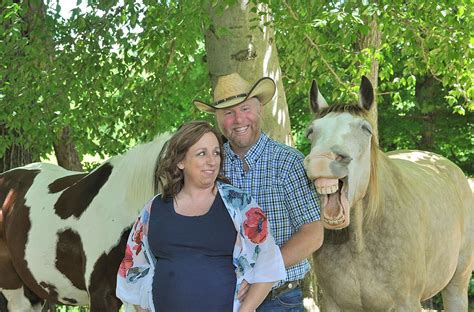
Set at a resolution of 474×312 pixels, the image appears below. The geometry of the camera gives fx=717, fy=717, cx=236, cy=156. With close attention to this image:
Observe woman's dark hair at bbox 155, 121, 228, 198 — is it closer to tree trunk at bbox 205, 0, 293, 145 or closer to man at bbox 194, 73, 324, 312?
man at bbox 194, 73, 324, 312

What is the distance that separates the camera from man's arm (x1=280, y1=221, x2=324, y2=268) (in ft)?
10.9

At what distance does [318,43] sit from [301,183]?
427 cm

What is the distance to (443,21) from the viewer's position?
756 cm

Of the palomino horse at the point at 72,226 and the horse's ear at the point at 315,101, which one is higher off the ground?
the horse's ear at the point at 315,101

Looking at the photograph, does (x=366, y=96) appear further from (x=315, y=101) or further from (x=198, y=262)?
(x=198, y=262)

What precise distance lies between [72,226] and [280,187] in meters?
2.44

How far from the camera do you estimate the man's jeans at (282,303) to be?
3.53 m

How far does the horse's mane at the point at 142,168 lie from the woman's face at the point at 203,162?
1.80m

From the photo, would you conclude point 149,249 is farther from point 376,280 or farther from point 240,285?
A: point 376,280

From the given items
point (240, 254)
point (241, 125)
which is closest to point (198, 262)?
point (240, 254)

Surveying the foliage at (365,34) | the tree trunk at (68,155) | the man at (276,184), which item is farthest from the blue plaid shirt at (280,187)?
the tree trunk at (68,155)

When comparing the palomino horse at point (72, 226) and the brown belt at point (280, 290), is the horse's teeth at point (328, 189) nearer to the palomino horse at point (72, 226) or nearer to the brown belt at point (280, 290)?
the brown belt at point (280, 290)

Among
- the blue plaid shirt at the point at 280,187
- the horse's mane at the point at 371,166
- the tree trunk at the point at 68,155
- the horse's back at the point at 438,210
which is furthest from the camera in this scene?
the tree trunk at the point at 68,155

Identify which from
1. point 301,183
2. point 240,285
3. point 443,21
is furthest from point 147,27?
point 240,285
